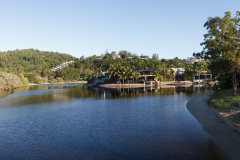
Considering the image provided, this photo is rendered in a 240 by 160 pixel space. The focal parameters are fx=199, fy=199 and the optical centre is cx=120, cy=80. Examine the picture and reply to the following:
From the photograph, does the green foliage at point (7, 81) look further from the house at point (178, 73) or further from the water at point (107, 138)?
the house at point (178, 73)

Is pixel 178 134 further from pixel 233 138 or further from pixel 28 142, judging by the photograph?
pixel 28 142

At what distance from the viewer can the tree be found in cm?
2977

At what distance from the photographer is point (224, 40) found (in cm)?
3173

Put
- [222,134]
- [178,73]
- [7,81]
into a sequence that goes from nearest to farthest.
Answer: [222,134], [7,81], [178,73]

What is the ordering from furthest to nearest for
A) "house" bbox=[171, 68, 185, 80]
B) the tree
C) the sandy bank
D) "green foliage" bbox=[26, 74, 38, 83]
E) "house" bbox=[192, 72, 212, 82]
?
1. "green foliage" bbox=[26, 74, 38, 83]
2. "house" bbox=[171, 68, 185, 80]
3. "house" bbox=[192, 72, 212, 82]
4. the tree
5. the sandy bank

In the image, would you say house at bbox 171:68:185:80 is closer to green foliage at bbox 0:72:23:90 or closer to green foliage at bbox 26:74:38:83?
green foliage at bbox 0:72:23:90

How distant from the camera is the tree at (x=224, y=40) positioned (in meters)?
29.8

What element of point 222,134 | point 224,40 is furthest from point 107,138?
point 224,40

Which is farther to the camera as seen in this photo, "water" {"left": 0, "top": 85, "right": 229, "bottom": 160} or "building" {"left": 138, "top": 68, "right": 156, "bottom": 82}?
"building" {"left": 138, "top": 68, "right": 156, "bottom": 82}

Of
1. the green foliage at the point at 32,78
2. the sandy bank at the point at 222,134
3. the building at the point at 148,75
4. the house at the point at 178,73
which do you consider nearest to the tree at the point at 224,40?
the sandy bank at the point at 222,134

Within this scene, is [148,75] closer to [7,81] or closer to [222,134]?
[7,81]

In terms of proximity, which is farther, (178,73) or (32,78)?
(32,78)

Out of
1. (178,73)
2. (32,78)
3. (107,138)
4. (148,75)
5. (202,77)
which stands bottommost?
(107,138)

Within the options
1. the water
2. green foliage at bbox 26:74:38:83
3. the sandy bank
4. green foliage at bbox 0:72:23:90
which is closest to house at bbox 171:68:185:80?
green foliage at bbox 0:72:23:90
